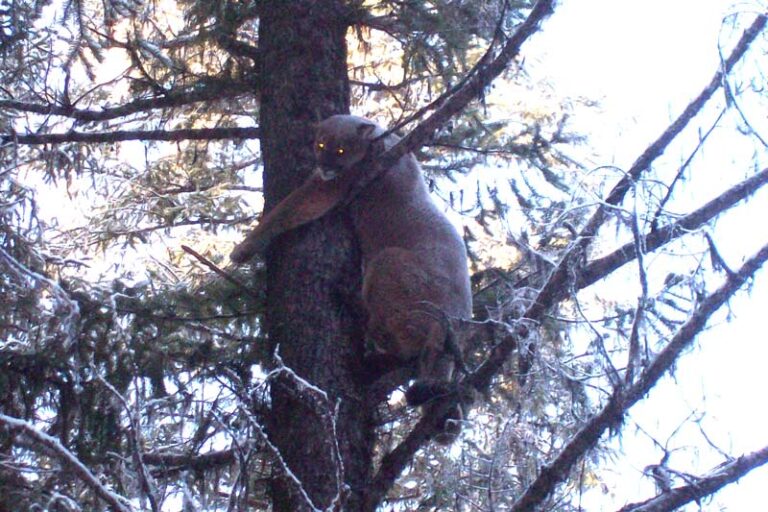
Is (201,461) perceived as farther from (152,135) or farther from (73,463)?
(73,463)

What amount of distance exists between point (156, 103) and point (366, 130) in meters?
1.81

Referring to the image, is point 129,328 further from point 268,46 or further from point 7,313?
point 268,46

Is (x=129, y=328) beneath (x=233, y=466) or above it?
above

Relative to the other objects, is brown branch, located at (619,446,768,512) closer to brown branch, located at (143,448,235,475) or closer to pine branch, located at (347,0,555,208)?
pine branch, located at (347,0,555,208)

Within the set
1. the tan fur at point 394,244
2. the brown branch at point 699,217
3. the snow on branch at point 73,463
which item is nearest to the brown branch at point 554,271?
the brown branch at point 699,217

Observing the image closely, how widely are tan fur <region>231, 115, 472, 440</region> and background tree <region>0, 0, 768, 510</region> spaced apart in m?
0.18

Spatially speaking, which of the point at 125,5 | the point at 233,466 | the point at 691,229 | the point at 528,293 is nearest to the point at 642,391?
the point at 691,229

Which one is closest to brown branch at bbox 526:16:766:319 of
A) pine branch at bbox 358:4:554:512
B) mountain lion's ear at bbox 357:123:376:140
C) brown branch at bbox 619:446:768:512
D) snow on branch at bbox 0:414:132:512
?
pine branch at bbox 358:4:554:512

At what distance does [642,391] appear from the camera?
480cm

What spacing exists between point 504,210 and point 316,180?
163 centimetres

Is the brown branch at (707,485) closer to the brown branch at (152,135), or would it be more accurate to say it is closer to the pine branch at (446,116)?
the pine branch at (446,116)

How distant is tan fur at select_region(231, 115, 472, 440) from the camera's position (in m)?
7.06

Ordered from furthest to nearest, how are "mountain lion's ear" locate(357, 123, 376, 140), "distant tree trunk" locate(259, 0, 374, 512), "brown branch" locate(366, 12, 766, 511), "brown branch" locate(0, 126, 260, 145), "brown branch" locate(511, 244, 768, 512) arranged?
"mountain lion's ear" locate(357, 123, 376, 140) → "brown branch" locate(0, 126, 260, 145) → "distant tree trunk" locate(259, 0, 374, 512) → "brown branch" locate(366, 12, 766, 511) → "brown branch" locate(511, 244, 768, 512)

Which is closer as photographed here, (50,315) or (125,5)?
(50,315)
